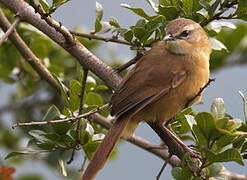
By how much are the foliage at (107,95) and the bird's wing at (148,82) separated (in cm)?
17

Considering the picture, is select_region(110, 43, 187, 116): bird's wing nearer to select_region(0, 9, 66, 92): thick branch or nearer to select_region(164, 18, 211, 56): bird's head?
select_region(164, 18, 211, 56): bird's head

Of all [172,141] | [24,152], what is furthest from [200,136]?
[24,152]

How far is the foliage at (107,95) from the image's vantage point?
3.01m

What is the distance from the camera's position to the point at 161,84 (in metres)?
3.92

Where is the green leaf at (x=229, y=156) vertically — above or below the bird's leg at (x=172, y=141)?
above

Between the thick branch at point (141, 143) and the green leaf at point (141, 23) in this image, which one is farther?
the thick branch at point (141, 143)

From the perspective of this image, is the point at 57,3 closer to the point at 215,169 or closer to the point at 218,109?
the point at 218,109

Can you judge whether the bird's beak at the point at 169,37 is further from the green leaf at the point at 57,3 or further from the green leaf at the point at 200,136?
the green leaf at the point at 200,136

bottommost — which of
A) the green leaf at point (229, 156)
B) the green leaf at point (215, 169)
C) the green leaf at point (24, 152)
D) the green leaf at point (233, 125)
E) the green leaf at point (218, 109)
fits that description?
the green leaf at point (24, 152)

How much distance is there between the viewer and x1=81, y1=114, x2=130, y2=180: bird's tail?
3385 mm

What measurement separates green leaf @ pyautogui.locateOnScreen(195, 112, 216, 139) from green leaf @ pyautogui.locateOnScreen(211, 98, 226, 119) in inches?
9.2

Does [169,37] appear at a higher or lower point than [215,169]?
higher

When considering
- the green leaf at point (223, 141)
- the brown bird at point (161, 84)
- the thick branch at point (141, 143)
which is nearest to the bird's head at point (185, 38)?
the brown bird at point (161, 84)

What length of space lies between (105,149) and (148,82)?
751mm
